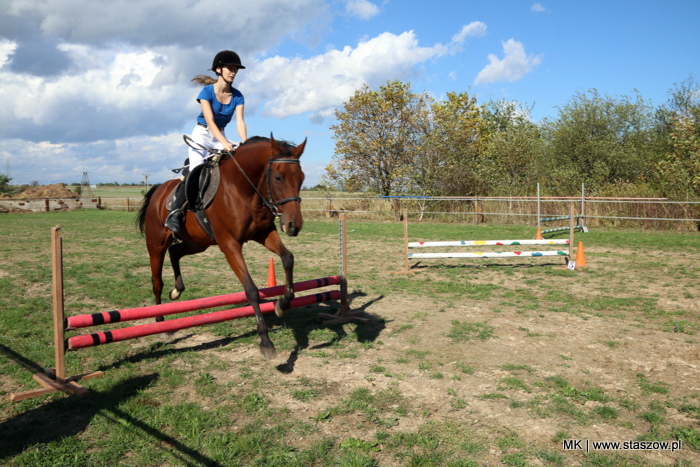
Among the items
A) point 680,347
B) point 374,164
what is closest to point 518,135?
point 374,164

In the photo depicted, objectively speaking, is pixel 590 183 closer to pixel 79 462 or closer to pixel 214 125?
pixel 214 125

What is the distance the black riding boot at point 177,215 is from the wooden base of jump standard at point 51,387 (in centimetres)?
194

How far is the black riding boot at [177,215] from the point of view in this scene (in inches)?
225

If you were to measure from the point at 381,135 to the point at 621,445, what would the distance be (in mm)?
29158

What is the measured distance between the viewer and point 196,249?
6.71 meters

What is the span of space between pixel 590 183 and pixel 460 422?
86.3 feet

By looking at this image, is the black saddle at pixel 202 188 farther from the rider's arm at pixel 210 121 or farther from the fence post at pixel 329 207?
the fence post at pixel 329 207

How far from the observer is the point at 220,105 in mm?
5730

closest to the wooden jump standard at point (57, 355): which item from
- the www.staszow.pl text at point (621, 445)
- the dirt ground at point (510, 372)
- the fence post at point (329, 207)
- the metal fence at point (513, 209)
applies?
the dirt ground at point (510, 372)

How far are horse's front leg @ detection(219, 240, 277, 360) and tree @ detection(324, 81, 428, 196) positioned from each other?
25.7m

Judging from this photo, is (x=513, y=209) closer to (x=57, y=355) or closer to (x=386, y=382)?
(x=386, y=382)

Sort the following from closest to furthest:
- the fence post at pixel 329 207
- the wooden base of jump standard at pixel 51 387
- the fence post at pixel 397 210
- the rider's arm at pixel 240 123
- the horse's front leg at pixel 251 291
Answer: the wooden base of jump standard at pixel 51 387 → the horse's front leg at pixel 251 291 → the rider's arm at pixel 240 123 → the fence post at pixel 397 210 → the fence post at pixel 329 207

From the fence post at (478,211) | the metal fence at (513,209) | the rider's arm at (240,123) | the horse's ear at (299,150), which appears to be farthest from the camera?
the fence post at (478,211)

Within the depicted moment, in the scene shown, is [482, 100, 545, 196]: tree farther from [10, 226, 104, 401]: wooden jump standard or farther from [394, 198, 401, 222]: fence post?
[10, 226, 104, 401]: wooden jump standard
